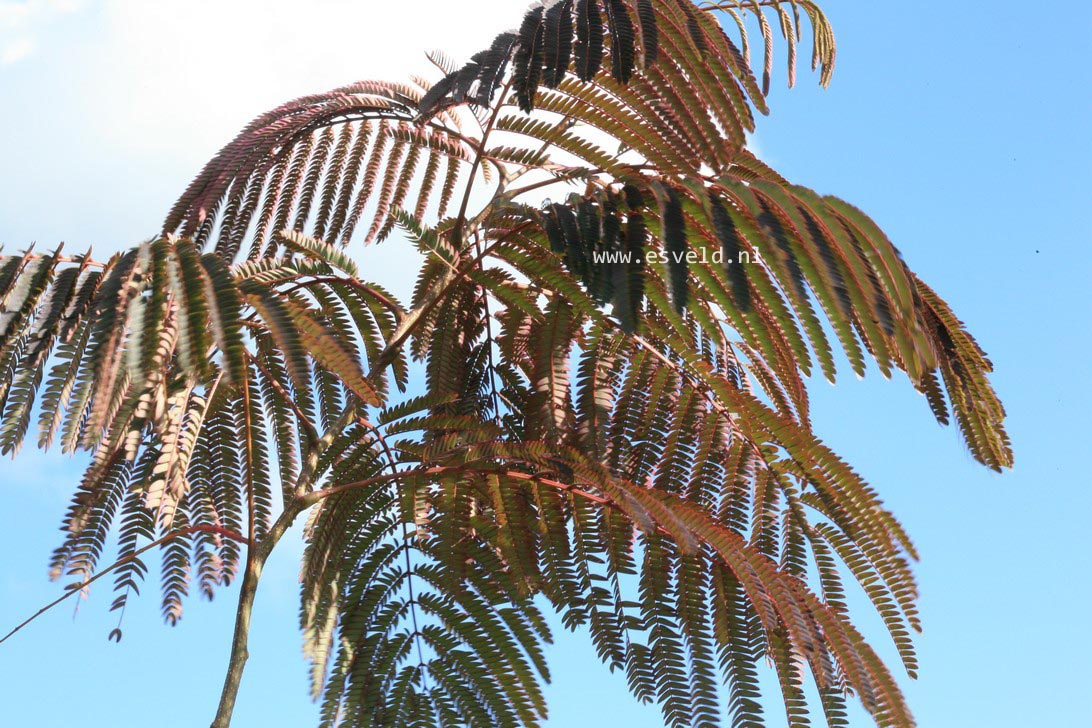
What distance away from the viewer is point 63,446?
6.58ft

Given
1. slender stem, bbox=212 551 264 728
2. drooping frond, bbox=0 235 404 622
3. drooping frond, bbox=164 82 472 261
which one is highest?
drooping frond, bbox=164 82 472 261

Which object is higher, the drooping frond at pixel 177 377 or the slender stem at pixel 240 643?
the drooping frond at pixel 177 377

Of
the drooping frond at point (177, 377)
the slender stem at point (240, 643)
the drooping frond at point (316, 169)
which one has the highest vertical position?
the drooping frond at point (316, 169)

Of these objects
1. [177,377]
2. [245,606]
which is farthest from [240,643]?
[177,377]

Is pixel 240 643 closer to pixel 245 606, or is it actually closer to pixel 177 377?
pixel 245 606

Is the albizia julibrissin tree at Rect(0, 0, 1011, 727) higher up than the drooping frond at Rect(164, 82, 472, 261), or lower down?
lower down

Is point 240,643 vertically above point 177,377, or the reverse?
point 177,377

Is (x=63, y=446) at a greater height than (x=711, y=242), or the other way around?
(x=711, y=242)

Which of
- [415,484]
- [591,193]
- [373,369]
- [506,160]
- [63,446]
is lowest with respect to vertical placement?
[63,446]

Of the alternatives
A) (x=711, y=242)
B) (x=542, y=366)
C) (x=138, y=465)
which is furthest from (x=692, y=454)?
(x=138, y=465)

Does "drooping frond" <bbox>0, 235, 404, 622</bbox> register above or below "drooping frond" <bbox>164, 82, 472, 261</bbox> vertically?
below

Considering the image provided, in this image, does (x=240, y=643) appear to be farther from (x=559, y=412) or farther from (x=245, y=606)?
(x=559, y=412)

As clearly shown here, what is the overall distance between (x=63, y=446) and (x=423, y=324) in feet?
3.91

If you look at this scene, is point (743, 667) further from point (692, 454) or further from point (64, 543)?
point (64, 543)
